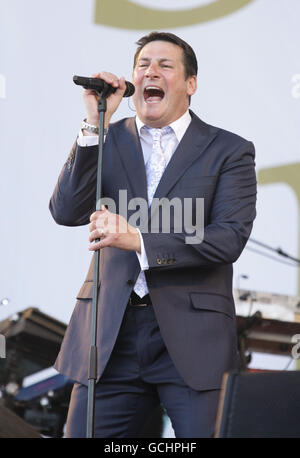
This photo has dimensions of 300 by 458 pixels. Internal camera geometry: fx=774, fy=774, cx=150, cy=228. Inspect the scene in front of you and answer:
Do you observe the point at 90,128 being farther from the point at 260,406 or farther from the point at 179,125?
the point at 260,406

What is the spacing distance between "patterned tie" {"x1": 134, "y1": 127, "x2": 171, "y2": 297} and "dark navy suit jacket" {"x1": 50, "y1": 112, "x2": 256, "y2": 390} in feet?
0.10

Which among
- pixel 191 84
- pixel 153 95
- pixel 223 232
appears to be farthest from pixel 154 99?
pixel 223 232

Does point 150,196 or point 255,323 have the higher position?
point 150,196

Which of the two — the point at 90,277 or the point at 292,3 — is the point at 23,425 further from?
the point at 292,3

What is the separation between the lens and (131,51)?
4977 mm

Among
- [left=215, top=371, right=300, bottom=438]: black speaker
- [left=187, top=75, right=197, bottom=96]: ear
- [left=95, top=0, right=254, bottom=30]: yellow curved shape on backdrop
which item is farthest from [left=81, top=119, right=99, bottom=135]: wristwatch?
[left=95, top=0, right=254, bottom=30]: yellow curved shape on backdrop

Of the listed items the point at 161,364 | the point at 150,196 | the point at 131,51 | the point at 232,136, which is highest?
the point at 131,51

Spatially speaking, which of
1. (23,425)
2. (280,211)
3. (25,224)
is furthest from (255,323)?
(23,425)

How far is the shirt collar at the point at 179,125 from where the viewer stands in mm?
2271

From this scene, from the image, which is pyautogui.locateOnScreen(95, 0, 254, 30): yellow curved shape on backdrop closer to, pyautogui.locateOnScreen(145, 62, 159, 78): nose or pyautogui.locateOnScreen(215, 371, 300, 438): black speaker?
pyautogui.locateOnScreen(145, 62, 159, 78): nose

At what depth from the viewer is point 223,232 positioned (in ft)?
6.63

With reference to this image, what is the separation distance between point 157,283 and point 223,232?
0.22 meters

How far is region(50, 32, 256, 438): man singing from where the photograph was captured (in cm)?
196
